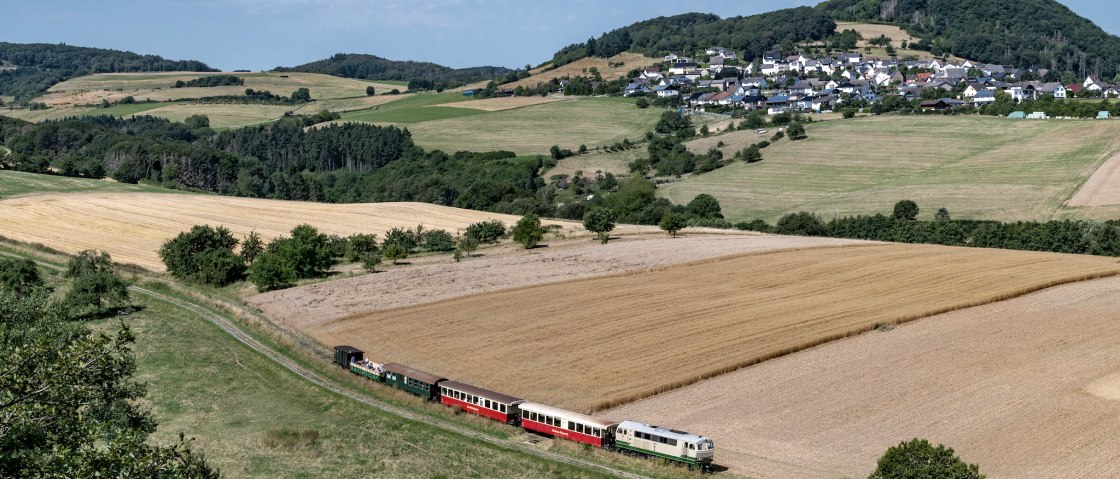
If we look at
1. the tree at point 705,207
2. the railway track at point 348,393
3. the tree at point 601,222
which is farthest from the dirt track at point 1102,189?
the railway track at point 348,393

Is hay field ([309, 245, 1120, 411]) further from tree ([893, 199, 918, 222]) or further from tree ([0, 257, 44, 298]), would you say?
tree ([0, 257, 44, 298])

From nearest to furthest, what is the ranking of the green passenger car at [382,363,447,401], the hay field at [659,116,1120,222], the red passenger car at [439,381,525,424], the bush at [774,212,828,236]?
the red passenger car at [439,381,525,424]
the green passenger car at [382,363,447,401]
the bush at [774,212,828,236]
the hay field at [659,116,1120,222]

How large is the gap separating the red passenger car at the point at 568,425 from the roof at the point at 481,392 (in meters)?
1.22

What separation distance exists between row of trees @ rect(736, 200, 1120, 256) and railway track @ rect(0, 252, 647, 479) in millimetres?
59605

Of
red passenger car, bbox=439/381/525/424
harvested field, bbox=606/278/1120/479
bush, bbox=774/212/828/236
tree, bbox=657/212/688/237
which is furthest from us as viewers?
bush, bbox=774/212/828/236

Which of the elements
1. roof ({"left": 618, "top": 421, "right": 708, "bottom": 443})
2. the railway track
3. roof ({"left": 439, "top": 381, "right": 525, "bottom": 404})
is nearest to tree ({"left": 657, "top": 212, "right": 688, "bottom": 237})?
the railway track

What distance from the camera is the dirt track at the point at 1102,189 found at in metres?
111

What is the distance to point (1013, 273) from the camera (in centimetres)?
7550

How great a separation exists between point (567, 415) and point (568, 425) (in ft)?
1.45

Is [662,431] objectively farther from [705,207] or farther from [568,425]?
[705,207]

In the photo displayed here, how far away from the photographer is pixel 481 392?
164ft

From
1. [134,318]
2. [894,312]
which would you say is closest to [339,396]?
[134,318]

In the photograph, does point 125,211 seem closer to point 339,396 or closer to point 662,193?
point 662,193

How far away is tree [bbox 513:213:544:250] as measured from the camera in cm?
9762
